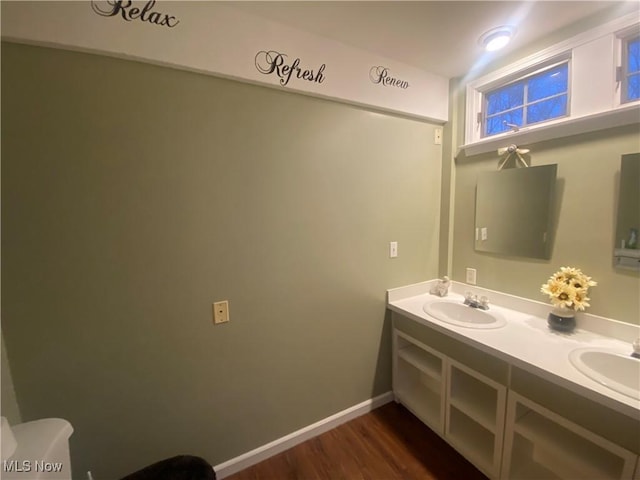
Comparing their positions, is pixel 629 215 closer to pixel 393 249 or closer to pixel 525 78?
pixel 525 78

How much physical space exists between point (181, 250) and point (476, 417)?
6.08ft

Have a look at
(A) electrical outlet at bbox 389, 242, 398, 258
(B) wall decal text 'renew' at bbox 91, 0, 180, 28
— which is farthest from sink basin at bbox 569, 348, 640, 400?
(B) wall decal text 'renew' at bbox 91, 0, 180, 28

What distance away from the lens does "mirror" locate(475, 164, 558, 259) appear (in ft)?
5.40

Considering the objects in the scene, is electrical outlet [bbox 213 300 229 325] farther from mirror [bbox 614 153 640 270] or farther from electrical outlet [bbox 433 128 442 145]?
mirror [bbox 614 153 640 270]

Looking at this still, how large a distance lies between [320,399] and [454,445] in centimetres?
86

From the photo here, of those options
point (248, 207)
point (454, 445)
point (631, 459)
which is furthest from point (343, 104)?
point (454, 445)

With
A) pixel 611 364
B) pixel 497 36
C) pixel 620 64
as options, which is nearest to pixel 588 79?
pixel 620 64

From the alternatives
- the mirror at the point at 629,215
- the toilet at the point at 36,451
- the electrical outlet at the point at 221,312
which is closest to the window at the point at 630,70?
the mirror at the point at 629,215

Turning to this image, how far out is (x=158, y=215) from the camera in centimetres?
128

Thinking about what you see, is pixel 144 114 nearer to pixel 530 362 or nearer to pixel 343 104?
pixel 343 104

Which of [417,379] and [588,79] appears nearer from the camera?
[588,79]

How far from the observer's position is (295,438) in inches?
68.7

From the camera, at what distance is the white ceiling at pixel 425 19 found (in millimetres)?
1313

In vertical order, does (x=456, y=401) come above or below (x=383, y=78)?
below
